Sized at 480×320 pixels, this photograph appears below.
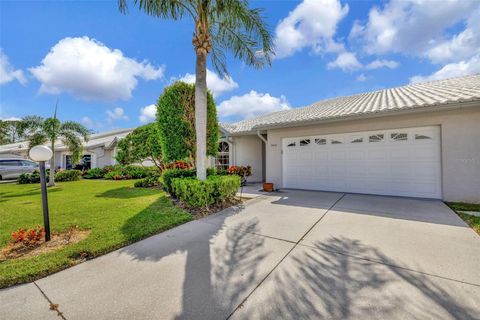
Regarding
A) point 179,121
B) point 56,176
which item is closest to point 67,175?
point 56,176

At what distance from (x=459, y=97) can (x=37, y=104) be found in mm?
23159

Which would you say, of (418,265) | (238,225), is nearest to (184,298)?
(238,225)

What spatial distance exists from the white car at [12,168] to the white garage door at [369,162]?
69.4 ft

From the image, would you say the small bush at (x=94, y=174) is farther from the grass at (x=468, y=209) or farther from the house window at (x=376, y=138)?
the grass at (x=468, y=209)

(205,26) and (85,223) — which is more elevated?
(205,26)

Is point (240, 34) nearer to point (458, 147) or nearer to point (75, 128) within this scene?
point (458, 147)

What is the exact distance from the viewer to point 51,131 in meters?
11.6

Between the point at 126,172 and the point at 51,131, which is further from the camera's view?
the point at 126,172

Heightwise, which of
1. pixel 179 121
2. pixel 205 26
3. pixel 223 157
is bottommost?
pixel 223 157

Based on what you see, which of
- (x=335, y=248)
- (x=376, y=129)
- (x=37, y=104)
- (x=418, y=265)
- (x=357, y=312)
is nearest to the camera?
(x=357, y=312)

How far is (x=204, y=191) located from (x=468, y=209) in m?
7.33

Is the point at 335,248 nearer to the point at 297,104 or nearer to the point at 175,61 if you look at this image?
the point at 175,61

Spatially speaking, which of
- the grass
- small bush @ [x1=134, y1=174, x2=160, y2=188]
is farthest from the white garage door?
small bush @ [x1=134, y1=174, x2=160, y2=188]

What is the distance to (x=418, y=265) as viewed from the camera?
108 inches
